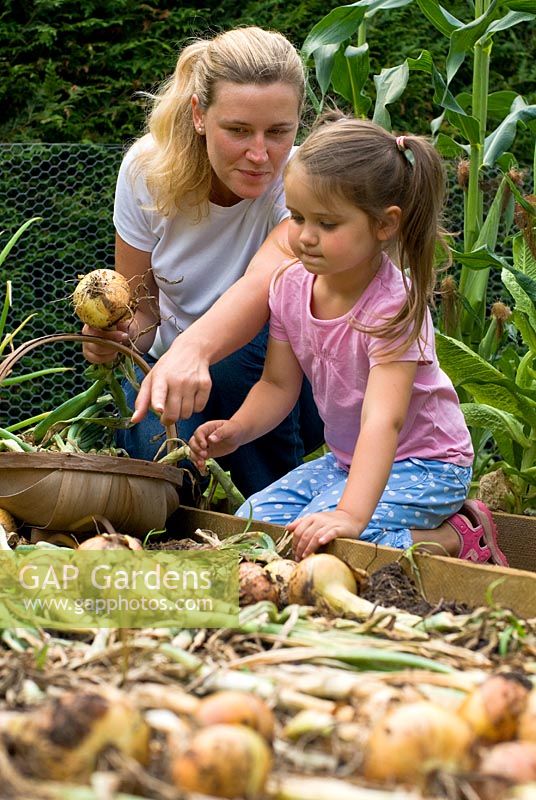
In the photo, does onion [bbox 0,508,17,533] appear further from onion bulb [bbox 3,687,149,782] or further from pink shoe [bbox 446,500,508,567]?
onion bulb [bbox 3,687,149,782]

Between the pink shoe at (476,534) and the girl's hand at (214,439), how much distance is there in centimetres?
52

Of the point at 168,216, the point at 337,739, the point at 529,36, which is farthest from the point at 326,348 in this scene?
the point at 529,36

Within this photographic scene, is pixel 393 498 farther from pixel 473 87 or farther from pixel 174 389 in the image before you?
pixel 473 87

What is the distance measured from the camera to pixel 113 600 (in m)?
1.58

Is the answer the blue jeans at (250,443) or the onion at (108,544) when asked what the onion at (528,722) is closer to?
the onion at (108,544)

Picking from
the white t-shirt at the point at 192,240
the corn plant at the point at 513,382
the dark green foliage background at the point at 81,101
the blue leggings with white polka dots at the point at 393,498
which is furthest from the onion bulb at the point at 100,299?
the dark green foliage background at the point at 81,101

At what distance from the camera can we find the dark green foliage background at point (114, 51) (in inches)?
173

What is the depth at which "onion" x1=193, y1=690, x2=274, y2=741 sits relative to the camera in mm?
953

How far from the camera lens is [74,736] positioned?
2.88 ft

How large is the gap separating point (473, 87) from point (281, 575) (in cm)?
188

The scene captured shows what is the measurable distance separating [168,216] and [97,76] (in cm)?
195

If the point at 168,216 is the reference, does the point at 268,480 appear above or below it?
below

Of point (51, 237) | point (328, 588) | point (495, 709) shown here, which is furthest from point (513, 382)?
point (51, 237)

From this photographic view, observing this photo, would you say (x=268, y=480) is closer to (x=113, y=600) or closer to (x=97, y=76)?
Answer: (x=113, y=600)
